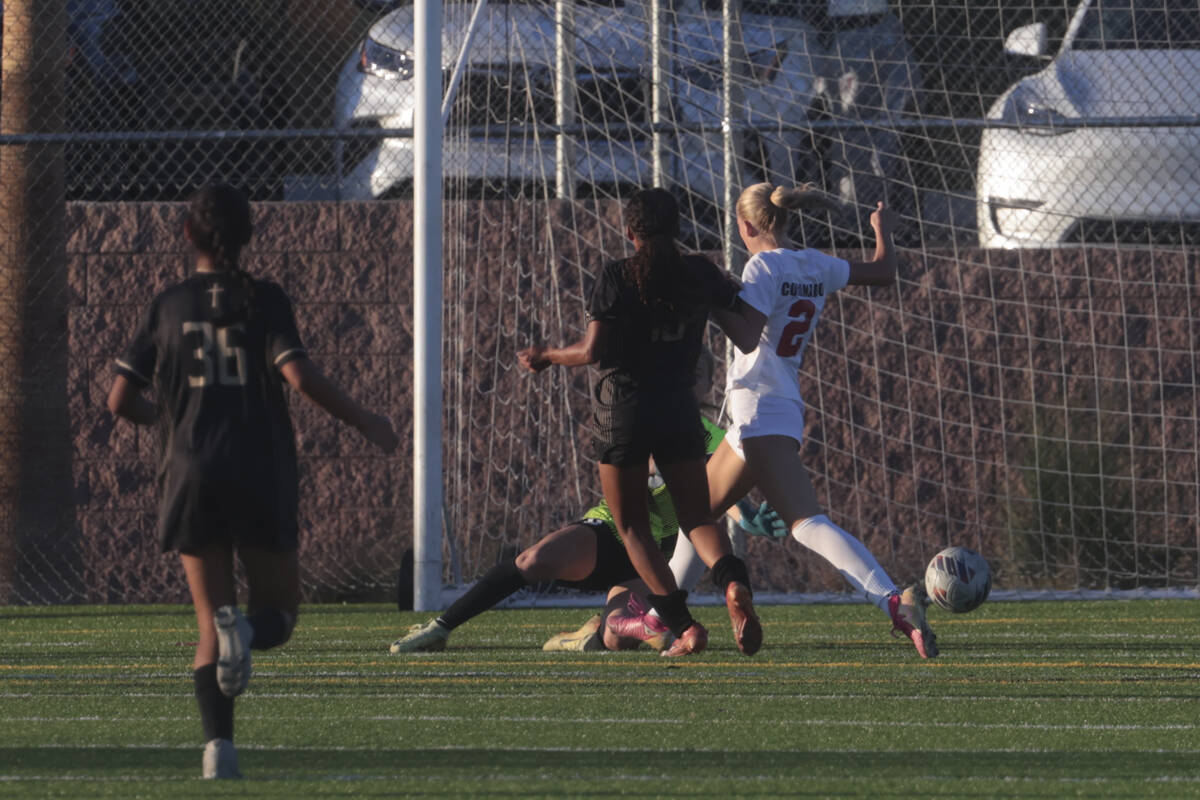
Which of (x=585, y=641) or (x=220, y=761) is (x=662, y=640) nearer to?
(x=585, y=641)

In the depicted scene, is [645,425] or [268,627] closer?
[268,627]

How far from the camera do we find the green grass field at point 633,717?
445 cm

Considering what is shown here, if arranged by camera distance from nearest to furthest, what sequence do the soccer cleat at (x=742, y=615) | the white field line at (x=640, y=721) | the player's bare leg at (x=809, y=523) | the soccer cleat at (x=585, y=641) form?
the white field line at (x=640, y=721)
the soccer cleat at (x=742, y=615)
the player's bare leg at (x=809, y=523)
the soccer cleat at (x=585, y=641)

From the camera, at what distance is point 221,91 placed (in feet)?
39.3

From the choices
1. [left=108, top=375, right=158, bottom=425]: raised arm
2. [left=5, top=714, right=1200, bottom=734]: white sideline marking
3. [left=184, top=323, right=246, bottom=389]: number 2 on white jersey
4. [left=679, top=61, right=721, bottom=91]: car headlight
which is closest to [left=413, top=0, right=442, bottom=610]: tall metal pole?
[left=679, top=61, right=721, bottom=91]: car headlight

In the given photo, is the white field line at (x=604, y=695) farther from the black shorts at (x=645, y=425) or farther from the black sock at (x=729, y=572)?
the black shorts at (x=645, y=425)

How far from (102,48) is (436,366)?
12.2ft

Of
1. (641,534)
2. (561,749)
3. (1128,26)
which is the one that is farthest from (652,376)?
(1128,26)

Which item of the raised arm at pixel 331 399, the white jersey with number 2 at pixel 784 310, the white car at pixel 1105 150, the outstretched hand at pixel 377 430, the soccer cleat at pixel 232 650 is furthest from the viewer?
the white car at pixel 1105 150

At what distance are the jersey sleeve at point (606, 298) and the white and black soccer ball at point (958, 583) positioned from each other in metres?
1.68

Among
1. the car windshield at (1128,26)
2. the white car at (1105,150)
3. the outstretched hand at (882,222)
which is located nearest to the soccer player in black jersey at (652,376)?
the outstretched hand at (882,222)

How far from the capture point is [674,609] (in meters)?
6.85

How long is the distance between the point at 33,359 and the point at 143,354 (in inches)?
274

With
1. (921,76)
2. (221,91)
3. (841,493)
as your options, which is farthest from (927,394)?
(221,91)
